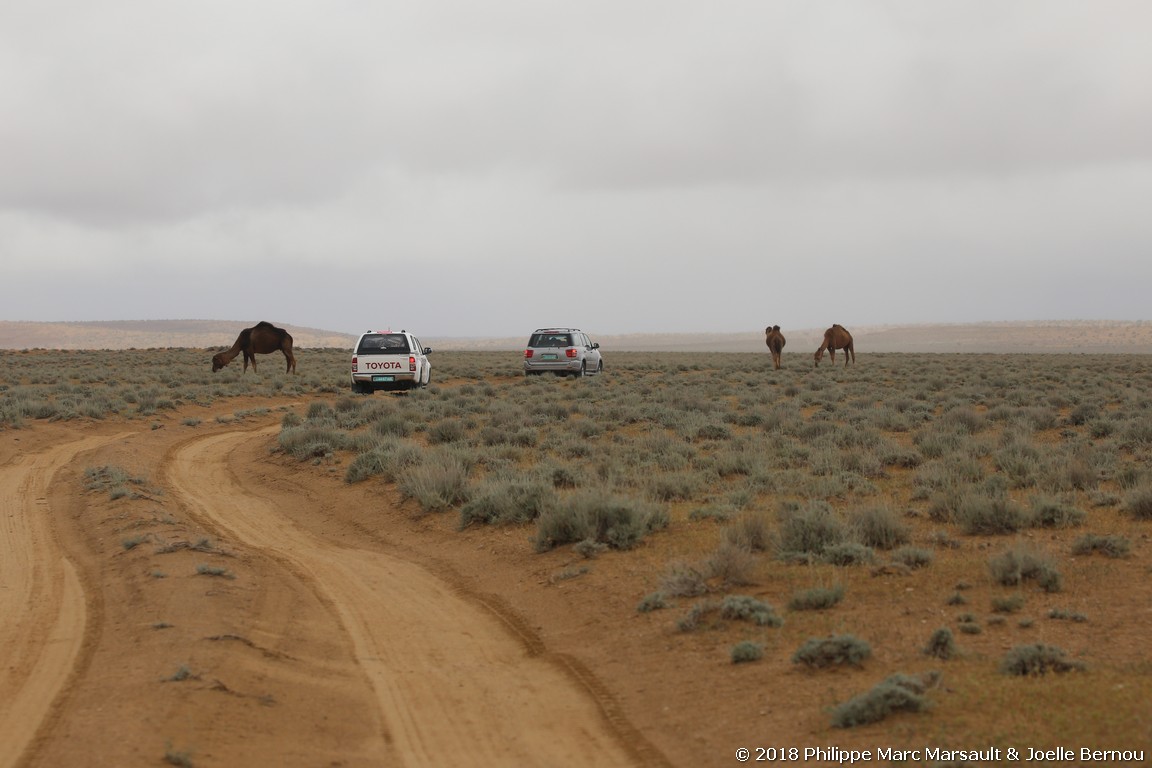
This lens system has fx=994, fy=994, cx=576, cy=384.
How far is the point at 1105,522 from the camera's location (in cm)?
1093

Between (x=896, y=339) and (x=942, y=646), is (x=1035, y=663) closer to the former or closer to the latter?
(x=942, y=646)

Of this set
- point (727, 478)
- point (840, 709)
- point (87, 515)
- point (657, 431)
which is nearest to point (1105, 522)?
point (727, 478)

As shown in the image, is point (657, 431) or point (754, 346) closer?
point (657, 431)

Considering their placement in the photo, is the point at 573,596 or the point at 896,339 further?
the point at 896,339

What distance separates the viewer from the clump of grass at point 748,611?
7.82 metres

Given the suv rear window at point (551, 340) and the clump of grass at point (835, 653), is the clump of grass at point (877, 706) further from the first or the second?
the suv rear window at point (551, 340)

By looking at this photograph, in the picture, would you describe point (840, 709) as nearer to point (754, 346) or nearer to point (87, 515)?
point (87, 515)

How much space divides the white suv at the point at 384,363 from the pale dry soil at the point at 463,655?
15.7 m

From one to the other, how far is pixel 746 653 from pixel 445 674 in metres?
2.20

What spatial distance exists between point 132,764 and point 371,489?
9857mm

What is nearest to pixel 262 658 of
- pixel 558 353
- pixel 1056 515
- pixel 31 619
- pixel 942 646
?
pixel 31 619

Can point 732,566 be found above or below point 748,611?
above

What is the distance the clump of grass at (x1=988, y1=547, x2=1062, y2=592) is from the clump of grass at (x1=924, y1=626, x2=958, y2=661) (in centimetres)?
189

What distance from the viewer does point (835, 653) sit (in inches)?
265
